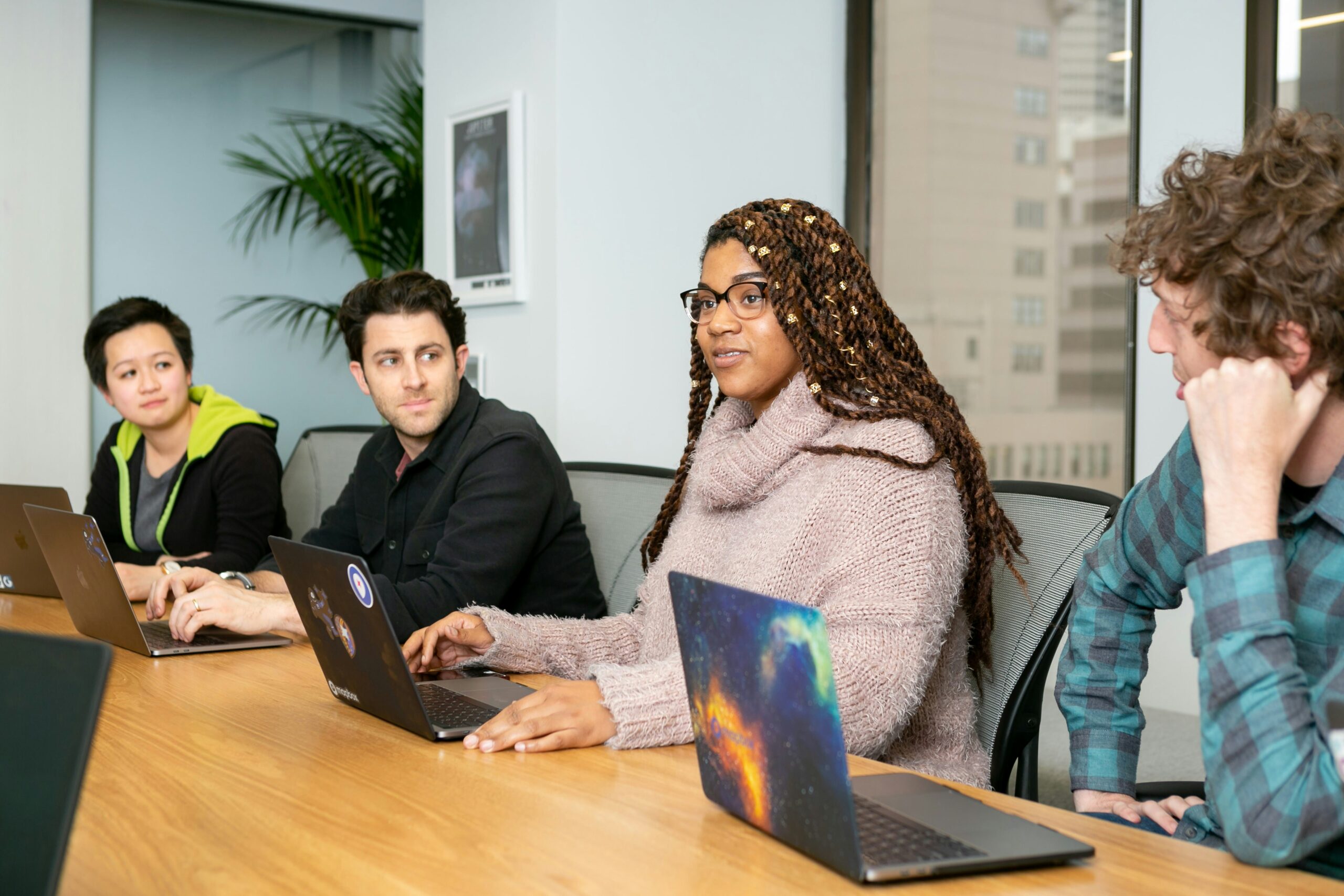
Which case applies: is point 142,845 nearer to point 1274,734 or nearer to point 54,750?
point 54,750

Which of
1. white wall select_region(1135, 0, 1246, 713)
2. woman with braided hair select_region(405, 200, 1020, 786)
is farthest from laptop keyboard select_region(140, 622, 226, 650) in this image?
white wall select_region(1135, 0, 1246, 713)

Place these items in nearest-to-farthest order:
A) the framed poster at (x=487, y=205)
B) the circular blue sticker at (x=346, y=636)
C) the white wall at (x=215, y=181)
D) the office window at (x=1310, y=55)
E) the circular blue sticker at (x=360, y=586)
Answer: the circular blue sticker at (x=360, y=586) < the circular blue sticker at (x=346, y=636) < the office window at (x=1310, y=55) < the framed poster at (x=487, y=205) < the white wall at (x=215, y=181)

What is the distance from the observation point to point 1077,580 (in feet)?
4.70

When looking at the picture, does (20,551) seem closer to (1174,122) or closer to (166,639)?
(166,639)

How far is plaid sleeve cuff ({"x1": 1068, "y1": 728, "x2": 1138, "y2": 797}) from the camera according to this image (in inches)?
53.9

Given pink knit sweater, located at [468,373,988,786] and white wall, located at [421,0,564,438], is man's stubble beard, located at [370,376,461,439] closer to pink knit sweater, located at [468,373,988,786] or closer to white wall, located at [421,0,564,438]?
pink knit sweater, located at [468,373,988,786]

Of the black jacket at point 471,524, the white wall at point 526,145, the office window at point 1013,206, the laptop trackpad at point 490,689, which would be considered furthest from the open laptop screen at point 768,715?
the office window at point 1013,206

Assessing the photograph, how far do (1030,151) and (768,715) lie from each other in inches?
115

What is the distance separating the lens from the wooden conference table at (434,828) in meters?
0.92

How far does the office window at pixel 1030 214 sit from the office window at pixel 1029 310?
0.63 ft

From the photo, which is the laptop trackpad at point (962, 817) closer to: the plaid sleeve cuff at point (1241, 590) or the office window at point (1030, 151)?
the plaid sleeve cuff at point (1241, 590)

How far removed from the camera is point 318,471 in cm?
365

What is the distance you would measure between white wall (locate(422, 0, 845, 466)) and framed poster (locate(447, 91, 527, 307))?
1.6 inches

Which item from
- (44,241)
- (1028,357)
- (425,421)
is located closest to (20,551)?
(425,421)
